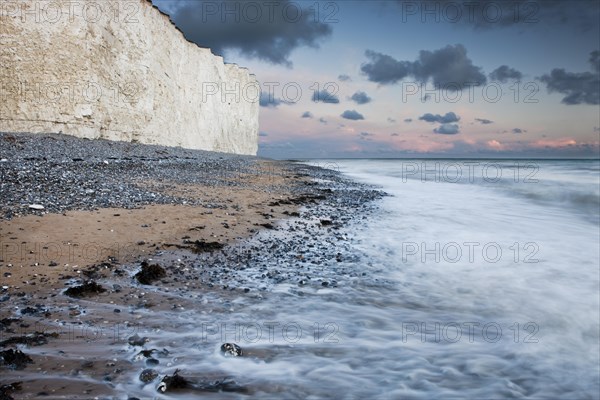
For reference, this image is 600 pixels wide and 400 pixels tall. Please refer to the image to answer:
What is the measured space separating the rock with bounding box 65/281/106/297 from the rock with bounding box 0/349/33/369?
940 millimetres

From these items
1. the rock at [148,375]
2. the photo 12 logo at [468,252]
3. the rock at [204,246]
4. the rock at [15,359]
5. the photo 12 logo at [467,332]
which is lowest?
the photo 12 logo at [467,332]

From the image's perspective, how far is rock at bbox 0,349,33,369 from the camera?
1.94 m

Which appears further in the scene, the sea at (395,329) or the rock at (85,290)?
the rock at (85,290)

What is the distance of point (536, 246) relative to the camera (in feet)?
20.5

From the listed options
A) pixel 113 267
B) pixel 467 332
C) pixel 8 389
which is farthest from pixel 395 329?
pixel 113 267

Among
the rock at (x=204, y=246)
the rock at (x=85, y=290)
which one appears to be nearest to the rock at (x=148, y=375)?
the rock at (x=85, y=290)

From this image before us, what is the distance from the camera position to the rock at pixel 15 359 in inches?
76.2

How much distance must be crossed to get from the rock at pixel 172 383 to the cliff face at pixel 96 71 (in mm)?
17663

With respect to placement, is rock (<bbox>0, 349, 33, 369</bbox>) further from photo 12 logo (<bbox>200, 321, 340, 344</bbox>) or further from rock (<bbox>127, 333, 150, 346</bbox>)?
photo 12 logo (<bbox>200, 321, 340, 344</bbox>)

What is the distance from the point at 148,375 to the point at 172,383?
0.15 m

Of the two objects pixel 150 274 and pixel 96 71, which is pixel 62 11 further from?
pixel 150 274

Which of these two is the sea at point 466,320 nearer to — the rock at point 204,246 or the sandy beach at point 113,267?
the sandy beach at point 113,267

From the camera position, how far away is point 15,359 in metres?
1.97

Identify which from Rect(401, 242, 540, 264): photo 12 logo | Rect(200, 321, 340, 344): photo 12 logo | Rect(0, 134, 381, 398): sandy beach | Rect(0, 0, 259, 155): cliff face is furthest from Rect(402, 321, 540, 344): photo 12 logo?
Rect(0, 0, 259, 155): cliff face
